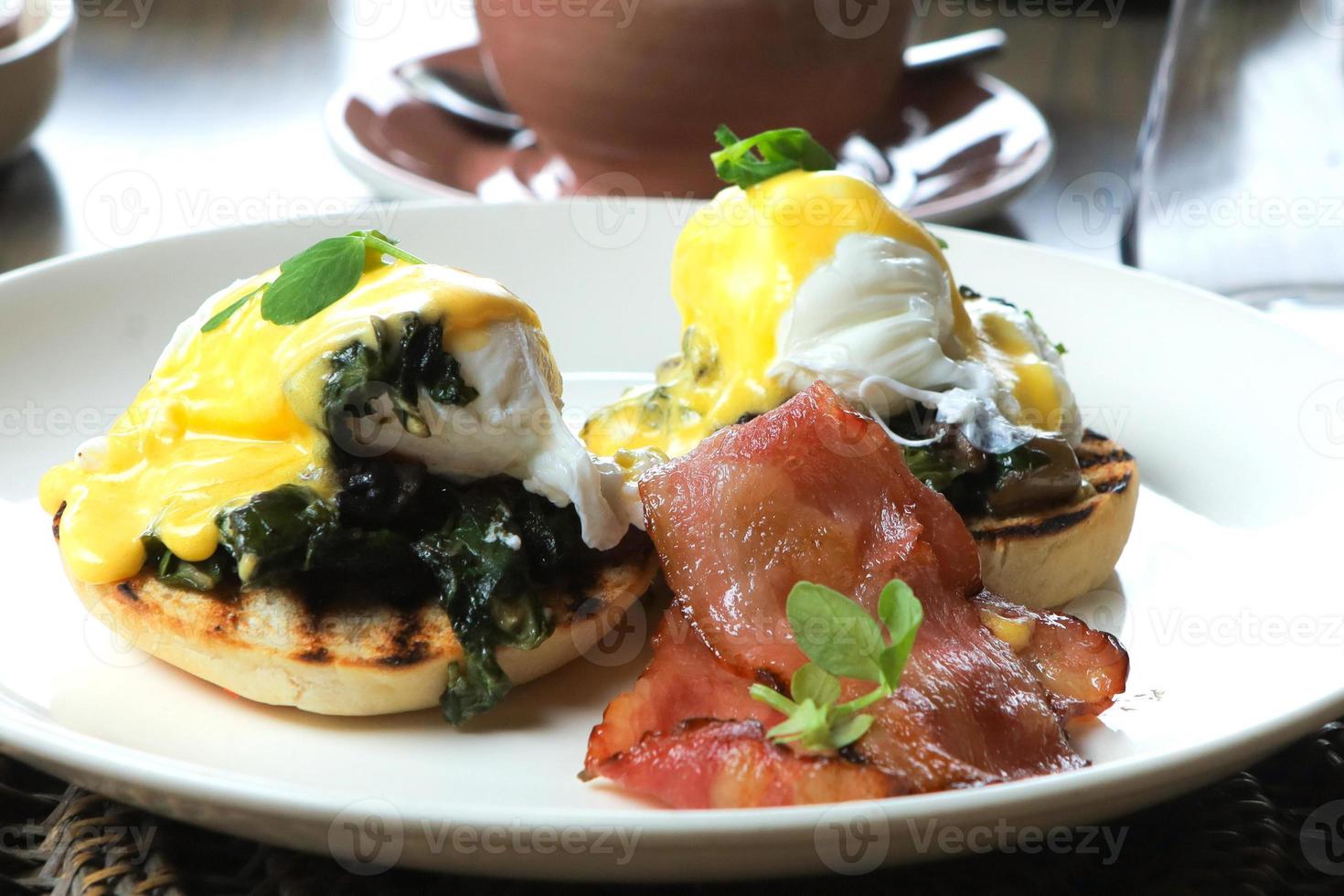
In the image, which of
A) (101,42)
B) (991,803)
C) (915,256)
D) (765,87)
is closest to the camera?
(991,803)

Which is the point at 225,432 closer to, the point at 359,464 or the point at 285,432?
the point at 285,432

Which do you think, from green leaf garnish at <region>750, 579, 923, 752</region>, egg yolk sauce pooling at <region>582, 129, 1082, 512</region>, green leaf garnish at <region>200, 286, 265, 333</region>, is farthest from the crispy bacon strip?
green leaf garnish at <region>200, 286, 265, 333</region>

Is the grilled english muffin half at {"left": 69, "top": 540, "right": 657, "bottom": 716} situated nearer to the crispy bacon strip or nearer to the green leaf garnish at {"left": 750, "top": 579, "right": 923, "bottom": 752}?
the crispy bacon strip

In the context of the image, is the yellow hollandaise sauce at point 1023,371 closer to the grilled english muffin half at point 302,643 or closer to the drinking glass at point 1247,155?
the grilled english muffin half at point 302,643

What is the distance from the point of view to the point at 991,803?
164cm

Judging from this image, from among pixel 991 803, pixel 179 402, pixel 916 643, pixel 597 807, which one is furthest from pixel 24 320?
pixel 991 803

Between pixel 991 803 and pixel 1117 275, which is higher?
pixel 991 803

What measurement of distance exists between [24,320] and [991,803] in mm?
2407

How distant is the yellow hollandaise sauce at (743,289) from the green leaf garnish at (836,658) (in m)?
0.77

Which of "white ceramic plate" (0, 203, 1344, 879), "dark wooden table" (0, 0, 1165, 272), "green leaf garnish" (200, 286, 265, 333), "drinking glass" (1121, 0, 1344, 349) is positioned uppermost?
"green leaf garnish" (200, 286, 265, 333)

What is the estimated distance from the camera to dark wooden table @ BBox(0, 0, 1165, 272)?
4.77m

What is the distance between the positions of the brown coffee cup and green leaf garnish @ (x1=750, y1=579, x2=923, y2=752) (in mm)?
2771

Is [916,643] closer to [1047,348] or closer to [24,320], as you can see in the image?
[1047,348]

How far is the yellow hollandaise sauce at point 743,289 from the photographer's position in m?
2.64
